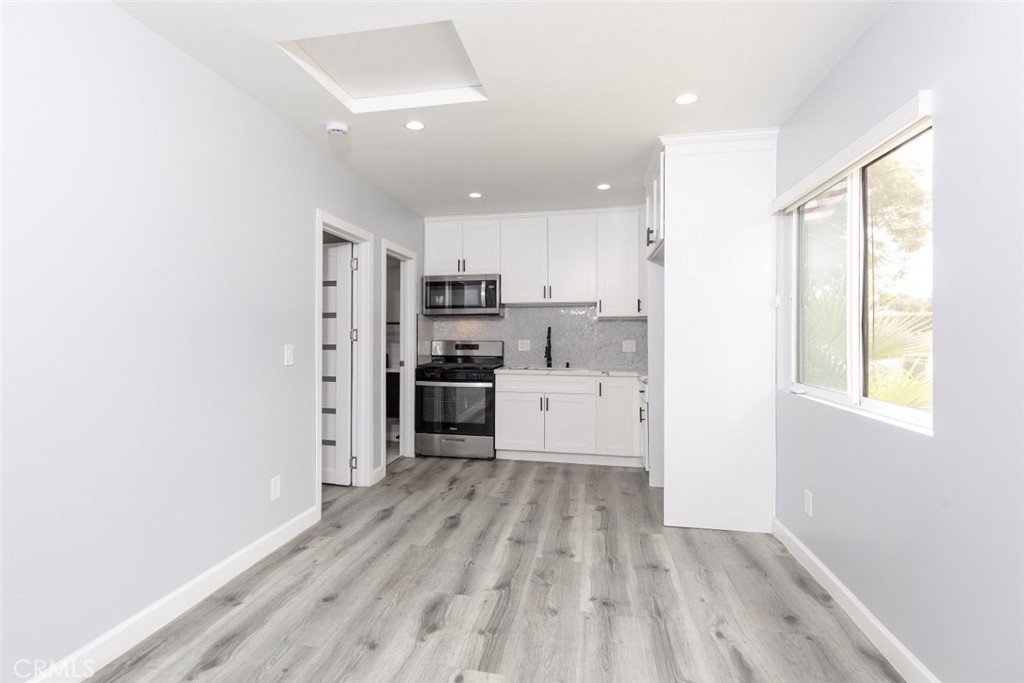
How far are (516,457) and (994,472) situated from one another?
12.0 ft

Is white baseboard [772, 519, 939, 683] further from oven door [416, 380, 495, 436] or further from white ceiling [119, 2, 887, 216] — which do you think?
oven door [416, 380, 495, 436]

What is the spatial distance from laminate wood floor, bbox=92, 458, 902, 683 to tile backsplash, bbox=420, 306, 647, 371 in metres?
2.04

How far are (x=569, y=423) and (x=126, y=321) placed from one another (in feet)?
11.2

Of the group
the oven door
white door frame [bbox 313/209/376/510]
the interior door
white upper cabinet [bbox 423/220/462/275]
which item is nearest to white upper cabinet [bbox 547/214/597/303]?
white upper cabinet [bbox 423/220/462/275]

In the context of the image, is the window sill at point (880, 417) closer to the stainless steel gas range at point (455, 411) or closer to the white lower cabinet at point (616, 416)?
the white lower cabinet at point (616, 416)

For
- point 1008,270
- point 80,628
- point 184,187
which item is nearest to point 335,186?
point 184,187

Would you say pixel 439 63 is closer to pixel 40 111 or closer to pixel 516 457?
pixel 40 111

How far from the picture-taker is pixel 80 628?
65.3 inches

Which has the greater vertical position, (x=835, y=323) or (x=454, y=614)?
(x=835, y=323)

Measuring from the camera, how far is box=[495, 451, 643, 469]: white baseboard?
4.45 metres

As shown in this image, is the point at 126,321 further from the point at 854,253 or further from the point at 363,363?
the point at 854,253

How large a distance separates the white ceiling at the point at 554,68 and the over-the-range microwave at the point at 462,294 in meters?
1.51

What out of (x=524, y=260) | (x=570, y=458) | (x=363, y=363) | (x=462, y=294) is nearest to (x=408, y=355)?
(x=462, y=294)

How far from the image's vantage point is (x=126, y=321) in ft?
5.96
